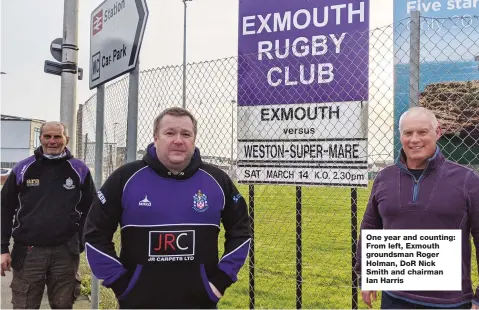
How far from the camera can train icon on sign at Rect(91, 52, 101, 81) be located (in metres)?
3.63

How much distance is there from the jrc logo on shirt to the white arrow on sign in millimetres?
1204

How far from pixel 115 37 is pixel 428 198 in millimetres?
2391

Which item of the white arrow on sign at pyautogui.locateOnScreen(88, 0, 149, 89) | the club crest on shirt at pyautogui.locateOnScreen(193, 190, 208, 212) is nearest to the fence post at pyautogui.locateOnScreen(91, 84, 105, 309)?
the white arrow on sign at pyautogui.locateOnScreen(88, 0, 149, 89)

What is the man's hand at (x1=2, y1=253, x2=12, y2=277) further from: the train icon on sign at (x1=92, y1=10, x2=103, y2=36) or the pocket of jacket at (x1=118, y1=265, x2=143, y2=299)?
the train icon on sign at (x1=92, y1=10, x2=103, y2=36)

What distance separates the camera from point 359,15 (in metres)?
3.54

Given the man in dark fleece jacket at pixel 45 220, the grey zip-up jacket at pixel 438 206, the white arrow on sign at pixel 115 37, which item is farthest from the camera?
the man in dark fleece jacket at pixel 45 220

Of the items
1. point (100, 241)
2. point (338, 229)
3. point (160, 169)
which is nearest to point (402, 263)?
point (160, 169)

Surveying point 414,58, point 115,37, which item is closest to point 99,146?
point 115,37

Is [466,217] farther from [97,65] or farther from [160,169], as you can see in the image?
[97,65]

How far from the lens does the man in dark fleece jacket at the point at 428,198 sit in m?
2.34

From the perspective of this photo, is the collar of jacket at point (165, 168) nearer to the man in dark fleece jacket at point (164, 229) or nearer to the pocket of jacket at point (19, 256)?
the man in dark fleece jacket at point (164, 229)

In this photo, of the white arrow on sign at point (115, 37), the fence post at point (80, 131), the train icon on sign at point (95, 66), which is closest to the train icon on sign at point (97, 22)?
the white arrow on sign at point (115, 37)

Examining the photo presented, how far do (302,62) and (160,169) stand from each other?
70.6 inches

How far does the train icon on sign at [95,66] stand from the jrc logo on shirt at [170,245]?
1.79 metres
